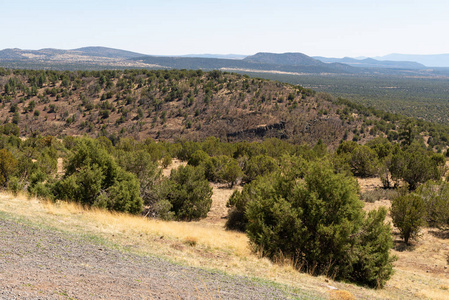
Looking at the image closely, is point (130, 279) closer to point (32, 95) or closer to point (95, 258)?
point (95, 258)

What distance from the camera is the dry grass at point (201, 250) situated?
8531mm

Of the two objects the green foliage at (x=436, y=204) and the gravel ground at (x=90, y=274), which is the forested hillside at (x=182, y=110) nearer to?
the green foliage at (x=436, y=204)

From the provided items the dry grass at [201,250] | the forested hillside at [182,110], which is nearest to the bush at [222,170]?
the dry grass at [201,250]

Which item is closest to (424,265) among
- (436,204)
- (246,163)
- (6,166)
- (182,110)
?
(436,204)

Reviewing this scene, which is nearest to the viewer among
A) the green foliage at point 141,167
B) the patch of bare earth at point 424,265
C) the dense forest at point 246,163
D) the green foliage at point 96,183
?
the patch of bare earth at point 424,265

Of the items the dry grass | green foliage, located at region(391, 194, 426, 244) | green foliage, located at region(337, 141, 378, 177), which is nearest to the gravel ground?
the dry grass

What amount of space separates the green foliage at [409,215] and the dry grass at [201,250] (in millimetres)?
1653

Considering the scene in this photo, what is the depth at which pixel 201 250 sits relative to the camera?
9867 mm

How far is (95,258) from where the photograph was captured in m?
7.41

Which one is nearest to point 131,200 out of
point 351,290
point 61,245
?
point 61,245

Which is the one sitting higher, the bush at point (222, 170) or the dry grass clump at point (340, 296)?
the dry grass clump at point (340, 296)

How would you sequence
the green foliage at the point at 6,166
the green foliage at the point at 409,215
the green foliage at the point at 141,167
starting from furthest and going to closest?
the green foliage at the point at 141,167 < the green foliage at the point at 6,166 < the green foliage at the point at 409,215

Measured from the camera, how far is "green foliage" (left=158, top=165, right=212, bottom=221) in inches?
677

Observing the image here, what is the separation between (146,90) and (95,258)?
6344 cm
